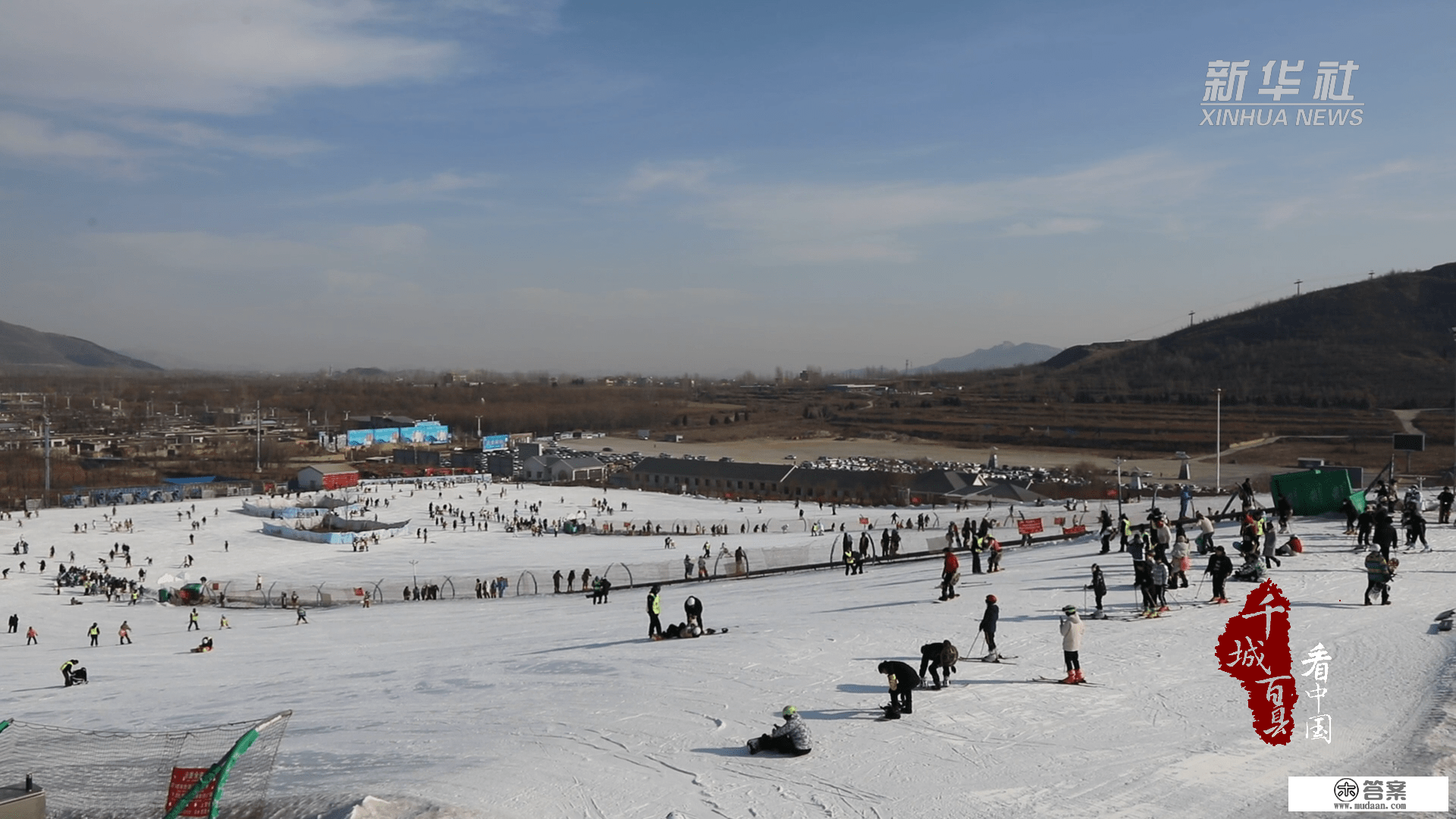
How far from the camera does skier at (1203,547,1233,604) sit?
14039mm

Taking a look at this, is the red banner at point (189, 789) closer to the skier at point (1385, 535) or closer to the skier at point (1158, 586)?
the skier at point (1158, 586)

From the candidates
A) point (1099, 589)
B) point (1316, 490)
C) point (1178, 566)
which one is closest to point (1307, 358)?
point (1316, 490)

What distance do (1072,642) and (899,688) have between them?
2.30 metres

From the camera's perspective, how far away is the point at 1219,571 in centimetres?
1405

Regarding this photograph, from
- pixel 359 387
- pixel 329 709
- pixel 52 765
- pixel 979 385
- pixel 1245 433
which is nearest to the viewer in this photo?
pixel 52 765

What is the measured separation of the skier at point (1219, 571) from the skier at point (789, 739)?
7.98 meters

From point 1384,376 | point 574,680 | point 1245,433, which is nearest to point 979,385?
point 1384,376

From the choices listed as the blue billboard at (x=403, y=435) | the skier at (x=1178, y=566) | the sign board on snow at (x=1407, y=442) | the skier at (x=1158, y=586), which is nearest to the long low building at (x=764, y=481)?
the sign board on snow at (x=1407, y=442)

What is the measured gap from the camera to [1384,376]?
104 metres

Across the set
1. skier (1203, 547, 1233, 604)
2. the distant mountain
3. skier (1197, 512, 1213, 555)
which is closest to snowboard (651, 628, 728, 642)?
skier (1203, 547, 1233, 604)

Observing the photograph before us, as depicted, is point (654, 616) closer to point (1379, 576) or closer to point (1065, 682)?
point (1065, 682)

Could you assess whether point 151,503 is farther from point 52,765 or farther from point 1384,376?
point 1384,376

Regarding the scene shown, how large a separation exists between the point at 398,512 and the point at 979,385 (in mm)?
124827

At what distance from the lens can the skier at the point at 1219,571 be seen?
1404 centimetres
